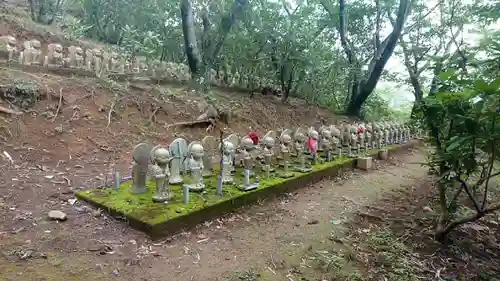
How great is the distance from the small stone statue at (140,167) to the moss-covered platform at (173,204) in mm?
87

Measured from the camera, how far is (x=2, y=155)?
4.53m

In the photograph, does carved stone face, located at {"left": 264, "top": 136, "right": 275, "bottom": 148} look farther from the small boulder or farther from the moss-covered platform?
the small boulder

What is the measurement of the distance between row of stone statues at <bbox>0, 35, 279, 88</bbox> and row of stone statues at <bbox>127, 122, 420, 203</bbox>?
287 centimetres

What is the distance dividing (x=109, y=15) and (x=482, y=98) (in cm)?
1201

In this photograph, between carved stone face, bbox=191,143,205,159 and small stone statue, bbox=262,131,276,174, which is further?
small stone statue, bbox=262,131,276,174

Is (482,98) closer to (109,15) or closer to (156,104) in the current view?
(156,104)

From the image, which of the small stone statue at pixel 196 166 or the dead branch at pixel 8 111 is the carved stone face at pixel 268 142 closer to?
the small stone statue at pixel 196 166

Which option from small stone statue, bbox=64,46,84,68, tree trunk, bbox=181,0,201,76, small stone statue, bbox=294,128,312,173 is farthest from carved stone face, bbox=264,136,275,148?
small stone statue, bbox=64,46,84,68

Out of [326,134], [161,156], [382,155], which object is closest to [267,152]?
[161,156]

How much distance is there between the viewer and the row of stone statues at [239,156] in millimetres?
3542

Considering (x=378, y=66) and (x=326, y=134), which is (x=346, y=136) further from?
(x=378, y=66)

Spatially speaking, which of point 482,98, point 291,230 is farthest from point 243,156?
point 482,98

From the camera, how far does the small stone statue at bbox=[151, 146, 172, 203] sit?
3373mm

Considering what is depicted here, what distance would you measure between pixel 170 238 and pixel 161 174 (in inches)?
26.5
